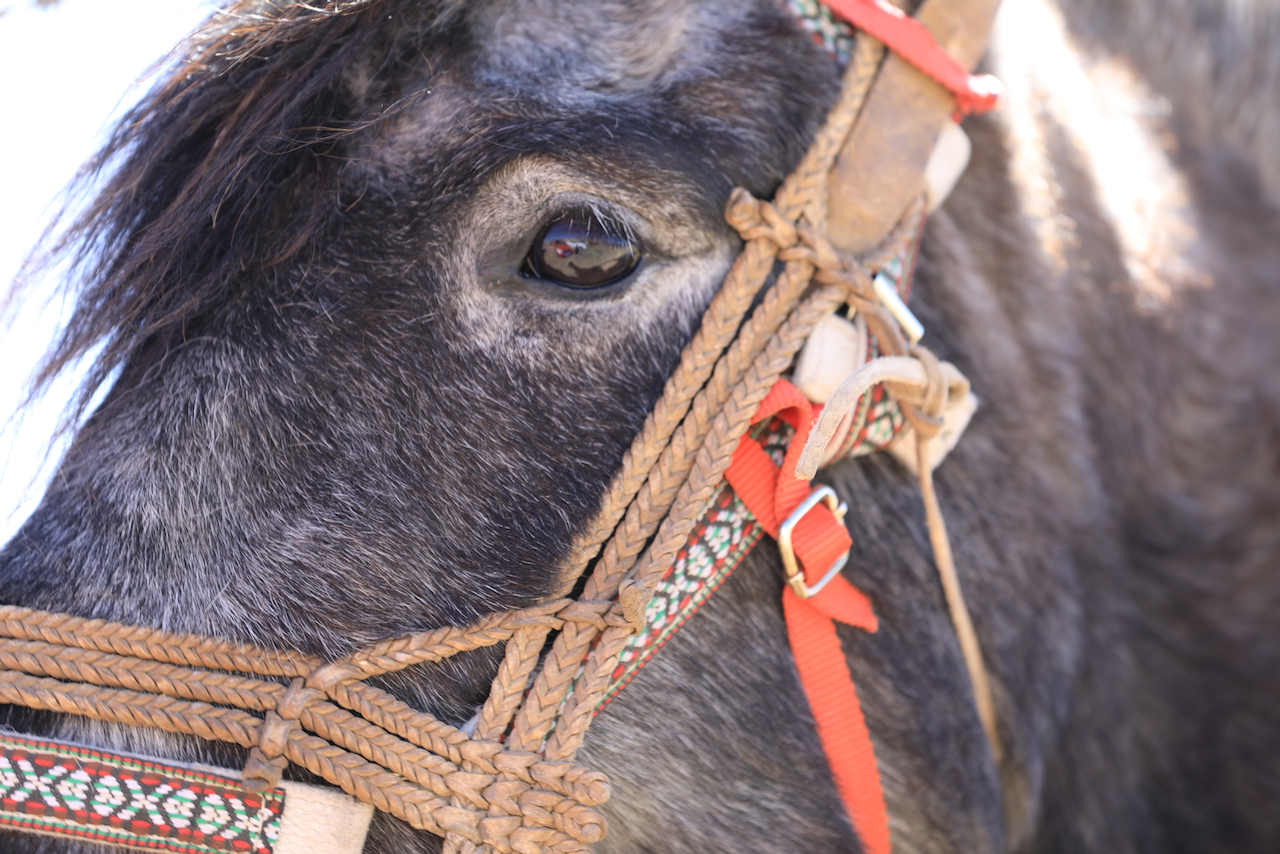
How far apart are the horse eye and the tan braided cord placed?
0.13 m

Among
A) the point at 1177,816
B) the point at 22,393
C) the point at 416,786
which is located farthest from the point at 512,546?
the point at 1177,816

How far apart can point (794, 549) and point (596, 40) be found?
27.7 inches

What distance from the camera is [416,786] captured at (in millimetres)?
1146

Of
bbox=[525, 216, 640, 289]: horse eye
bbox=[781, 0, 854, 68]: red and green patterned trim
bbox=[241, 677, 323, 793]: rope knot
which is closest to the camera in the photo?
bbox=[241, 677, 323, 793]: rope knot

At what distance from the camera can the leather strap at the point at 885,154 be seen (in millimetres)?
1306

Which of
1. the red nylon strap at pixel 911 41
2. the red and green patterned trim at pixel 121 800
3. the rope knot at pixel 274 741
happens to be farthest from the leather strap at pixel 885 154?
the red and green patterned trim at pixel 121 800

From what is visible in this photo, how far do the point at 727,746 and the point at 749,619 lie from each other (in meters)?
0.17

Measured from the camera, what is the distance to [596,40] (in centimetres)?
130

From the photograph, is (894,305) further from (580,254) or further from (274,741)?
(274,741)

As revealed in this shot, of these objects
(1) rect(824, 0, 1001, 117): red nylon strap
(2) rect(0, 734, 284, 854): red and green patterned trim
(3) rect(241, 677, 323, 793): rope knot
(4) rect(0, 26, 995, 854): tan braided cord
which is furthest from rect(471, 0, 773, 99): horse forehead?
(2) rect(0, 734, 284, 854): red and green patterned trim

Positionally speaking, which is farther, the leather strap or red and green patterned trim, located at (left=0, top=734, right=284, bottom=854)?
the leather strap

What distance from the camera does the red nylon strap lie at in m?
1.32

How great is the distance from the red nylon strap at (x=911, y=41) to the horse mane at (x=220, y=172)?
1.78ft

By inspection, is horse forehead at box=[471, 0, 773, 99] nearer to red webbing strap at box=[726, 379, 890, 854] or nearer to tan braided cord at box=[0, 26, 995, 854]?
tan braided cord at box=[0, 26, 995, 854]
